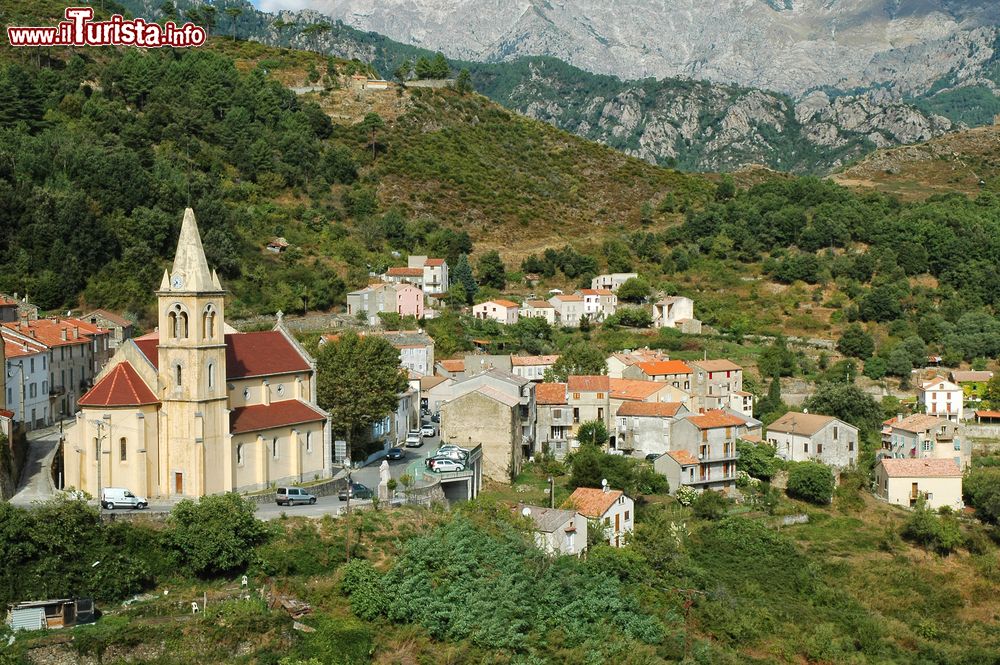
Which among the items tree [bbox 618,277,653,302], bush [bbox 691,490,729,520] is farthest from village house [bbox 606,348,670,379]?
bush [bbox 691,490,729,520]

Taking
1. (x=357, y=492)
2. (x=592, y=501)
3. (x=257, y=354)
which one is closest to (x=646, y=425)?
(x=592, y=501)

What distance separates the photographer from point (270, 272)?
83.1 metres

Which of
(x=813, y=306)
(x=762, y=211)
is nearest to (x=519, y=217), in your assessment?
(x=762, y=211)

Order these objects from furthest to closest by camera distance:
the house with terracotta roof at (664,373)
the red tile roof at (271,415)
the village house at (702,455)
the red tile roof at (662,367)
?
the red tile roof at (662,367), the house with terracotta roof at (664,373), the village house at (702,455), the red tile roof at (271,415)

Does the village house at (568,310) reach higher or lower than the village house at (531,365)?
higher

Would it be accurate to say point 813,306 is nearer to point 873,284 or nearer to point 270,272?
point 873,284

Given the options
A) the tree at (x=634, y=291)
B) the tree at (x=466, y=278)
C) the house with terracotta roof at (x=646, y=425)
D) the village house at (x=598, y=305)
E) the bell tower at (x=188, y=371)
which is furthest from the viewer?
the tree at (x=634, y=291)

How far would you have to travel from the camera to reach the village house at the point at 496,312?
284 feet

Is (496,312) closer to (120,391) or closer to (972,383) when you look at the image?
(972,383)

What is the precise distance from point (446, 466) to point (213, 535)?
1253cm

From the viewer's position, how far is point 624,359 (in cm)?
7144

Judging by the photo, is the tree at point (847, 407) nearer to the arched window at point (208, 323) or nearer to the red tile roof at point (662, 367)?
the red tile roof at point (662, 367)

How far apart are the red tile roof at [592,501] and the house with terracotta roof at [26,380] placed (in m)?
21.5

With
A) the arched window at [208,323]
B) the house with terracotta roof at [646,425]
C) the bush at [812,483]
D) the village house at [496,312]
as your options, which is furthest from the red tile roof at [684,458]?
the village house at [496,312]
